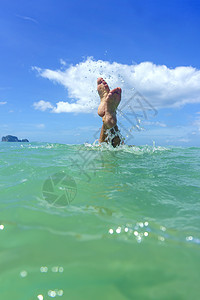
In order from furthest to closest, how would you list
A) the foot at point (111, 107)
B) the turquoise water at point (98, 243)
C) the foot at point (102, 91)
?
the foot at point (102, 91) < the foot at point (111, 107) < the turquoise water at point (98, 243)

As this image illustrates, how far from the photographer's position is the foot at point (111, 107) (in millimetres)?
15547

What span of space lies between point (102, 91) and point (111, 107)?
191cm

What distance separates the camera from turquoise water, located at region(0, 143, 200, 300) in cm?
179

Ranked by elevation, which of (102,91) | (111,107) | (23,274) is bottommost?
(23,274)

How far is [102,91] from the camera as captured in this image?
16.7 m

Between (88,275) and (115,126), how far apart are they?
1416 cm

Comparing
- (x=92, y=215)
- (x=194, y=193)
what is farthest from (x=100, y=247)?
(x=194, y=193)

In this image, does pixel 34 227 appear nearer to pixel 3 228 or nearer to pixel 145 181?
pixel 3 228

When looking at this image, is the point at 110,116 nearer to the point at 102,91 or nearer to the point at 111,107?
the point at 111,107

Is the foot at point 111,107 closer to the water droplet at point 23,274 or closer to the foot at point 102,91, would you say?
the foot at point 102,91

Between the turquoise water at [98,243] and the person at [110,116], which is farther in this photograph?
the person at [110,116]

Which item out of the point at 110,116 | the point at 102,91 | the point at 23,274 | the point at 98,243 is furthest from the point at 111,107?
the point at 23,274

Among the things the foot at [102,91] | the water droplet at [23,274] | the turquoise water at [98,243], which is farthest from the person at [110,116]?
the water droplet at [23,274]

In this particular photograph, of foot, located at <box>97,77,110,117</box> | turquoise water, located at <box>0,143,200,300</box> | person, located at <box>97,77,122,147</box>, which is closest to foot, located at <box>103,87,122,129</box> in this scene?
person, located at <box>97,77,122,147</box>
